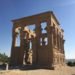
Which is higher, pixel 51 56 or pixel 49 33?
pixel 49 33

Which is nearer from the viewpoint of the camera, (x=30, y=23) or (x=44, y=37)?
(x=30, y=23)

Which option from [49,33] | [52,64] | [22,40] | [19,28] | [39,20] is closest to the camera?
[52,64]

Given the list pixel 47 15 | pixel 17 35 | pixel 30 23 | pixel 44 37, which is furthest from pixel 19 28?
pixel 47 15

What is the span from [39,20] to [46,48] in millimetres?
7213

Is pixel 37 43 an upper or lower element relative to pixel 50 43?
upper

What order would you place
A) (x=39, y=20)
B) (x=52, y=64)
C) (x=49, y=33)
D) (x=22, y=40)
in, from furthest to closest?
(x=22, y=40)
(x=39, y=20)
(x=49, y=33)
(x=52, y=64)

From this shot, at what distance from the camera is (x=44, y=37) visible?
37.9 m

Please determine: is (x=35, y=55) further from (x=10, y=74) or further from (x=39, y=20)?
(x=10, y=74)

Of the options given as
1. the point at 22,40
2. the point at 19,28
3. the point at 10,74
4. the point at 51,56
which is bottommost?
the point at 10,74

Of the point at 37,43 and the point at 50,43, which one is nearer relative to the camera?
the point at 50,43

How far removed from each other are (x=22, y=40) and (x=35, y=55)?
6.38 meters

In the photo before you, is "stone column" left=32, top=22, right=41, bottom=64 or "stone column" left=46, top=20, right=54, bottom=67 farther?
"stone column" left=32, top=22, right=41, bottom=64

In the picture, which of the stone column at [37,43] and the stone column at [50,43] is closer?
the stone column at [50,43]

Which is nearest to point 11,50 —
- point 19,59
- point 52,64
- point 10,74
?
point 19,59
